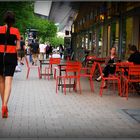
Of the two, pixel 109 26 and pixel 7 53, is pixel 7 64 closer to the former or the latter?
pixel 7 53

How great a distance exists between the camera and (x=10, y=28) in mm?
8969

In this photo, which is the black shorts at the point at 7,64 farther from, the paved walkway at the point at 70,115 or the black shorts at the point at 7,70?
the paved walkway at the point at 70,115

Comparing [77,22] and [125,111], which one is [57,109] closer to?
[125,111]

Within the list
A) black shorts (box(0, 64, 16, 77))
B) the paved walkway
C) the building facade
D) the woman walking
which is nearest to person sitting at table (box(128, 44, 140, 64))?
the paved walkway

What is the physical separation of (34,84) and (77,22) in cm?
2598

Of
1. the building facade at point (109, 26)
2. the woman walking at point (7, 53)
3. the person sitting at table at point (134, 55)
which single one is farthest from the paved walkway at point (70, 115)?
the building facade at point (109, 26)

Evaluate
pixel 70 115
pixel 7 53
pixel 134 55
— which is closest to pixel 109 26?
pixel 134 55

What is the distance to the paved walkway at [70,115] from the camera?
7.70 meters

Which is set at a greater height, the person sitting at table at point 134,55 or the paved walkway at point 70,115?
the person sitting at table at point 134,55

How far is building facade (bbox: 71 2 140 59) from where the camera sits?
1750 centimetres

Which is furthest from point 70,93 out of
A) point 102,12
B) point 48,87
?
point 102,12

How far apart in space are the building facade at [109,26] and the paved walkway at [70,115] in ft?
14.8

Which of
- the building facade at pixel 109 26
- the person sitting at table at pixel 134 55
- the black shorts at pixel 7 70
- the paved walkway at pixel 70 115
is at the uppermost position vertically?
the building facade at pixel 109 26

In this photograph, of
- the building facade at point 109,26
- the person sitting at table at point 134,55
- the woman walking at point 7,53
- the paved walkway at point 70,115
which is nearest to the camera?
the paved walkway at point 70,115
